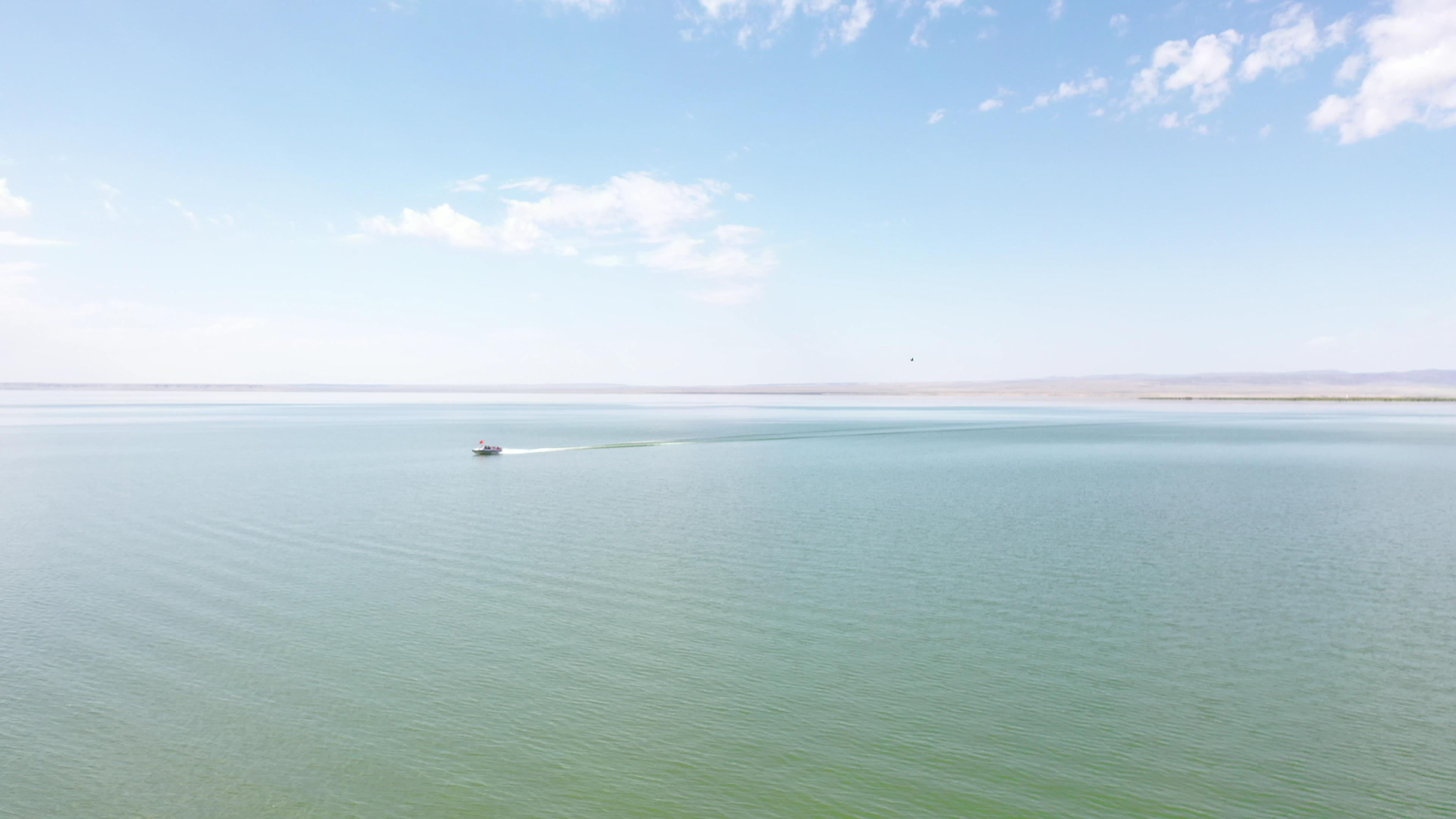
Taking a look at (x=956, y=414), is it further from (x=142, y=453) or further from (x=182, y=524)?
(x=182, y=524)

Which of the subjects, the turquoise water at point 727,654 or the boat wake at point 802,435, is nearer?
the turquoise water at point 727,654

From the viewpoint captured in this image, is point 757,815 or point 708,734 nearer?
point 757,815

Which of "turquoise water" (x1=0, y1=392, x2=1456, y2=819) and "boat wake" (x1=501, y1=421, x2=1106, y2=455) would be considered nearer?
"turquoise water" (x1=0, y1=392, x2=1456, y2=819)

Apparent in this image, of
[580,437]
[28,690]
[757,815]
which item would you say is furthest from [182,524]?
[580,437]

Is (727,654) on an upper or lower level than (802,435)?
upper

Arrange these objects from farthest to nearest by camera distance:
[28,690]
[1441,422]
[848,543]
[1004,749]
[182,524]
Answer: [1441,422], [182,524], [848,543], [28,690], [1004,749]

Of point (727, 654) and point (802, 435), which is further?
point (802, 435)

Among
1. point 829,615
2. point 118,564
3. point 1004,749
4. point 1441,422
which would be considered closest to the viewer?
point 1004,749
